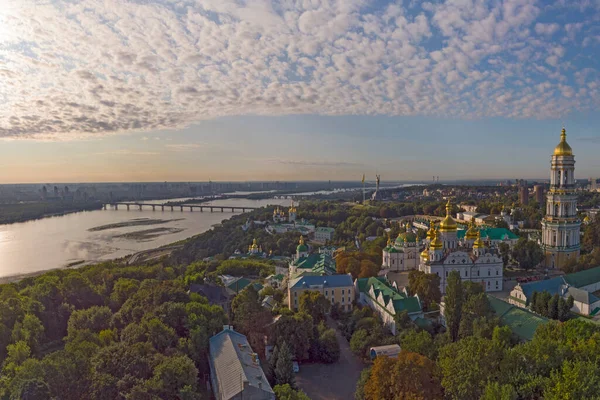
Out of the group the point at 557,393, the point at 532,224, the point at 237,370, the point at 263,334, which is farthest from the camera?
the point at 532,224

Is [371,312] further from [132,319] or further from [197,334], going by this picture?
[132,319]

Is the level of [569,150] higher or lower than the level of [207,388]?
higher

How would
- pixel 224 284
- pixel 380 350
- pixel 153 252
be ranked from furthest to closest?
pixel 153 252, pixel 224 284, pixel 380 350

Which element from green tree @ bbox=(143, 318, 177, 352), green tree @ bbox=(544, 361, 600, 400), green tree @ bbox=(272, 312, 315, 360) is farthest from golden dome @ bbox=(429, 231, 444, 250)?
green tree @ bbox=(143, 318, 177, 352)

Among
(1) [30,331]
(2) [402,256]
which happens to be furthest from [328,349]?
(2) [402,256]

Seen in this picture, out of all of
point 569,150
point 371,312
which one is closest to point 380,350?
point 371,312

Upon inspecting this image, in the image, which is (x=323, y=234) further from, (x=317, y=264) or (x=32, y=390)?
(x=32, y=390)

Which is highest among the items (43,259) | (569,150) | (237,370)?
(569,150)
